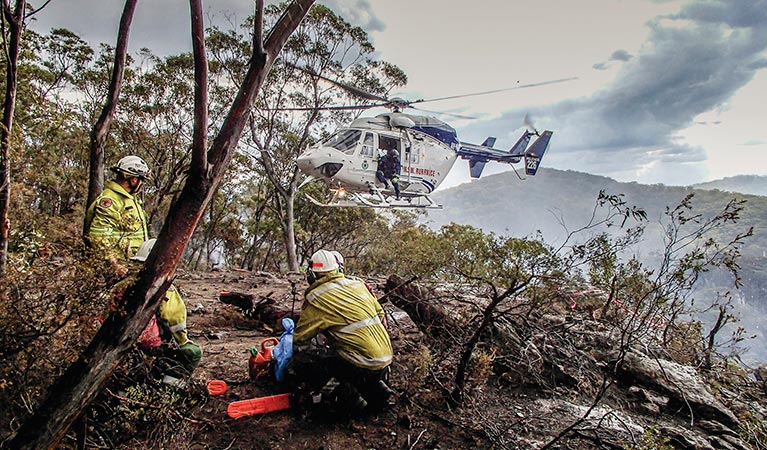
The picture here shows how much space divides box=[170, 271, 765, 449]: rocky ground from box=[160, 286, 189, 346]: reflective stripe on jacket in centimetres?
43

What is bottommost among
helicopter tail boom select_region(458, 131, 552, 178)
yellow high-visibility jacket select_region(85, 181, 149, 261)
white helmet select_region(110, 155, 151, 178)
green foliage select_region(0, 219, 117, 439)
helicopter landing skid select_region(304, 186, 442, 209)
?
green foliage select_region(0, 219, 117, 439)

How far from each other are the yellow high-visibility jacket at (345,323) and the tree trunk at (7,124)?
218 cm

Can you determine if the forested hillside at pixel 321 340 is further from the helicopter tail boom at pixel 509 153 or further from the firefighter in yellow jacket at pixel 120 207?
the helicopter tail boom at pixel 509 153

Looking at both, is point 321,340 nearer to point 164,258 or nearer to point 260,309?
point 164,258

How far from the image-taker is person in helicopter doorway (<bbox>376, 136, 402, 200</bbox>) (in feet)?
34.2

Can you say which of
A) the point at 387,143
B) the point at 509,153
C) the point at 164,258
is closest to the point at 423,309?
the point at 164,258

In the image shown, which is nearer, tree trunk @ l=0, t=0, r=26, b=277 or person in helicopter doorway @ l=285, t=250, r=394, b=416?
tree trunk @ l=0, t=0, r=26, b=277

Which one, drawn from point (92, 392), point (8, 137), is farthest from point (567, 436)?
point (8, 137)

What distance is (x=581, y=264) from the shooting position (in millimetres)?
4398

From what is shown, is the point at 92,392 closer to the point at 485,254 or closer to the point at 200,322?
the point at 200,322

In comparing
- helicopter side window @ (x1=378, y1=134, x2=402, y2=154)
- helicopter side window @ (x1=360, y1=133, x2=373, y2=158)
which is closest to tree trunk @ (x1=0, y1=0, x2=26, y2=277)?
helicopter side window @ (x1=360, y1=133, x2=373, y2=158)

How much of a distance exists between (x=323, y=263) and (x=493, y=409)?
7.90 ft

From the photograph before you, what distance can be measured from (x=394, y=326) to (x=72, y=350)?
4.03 metres

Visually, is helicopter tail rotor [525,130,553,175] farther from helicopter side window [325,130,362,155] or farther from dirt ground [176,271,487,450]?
dirt ground [176,271,487,450]
